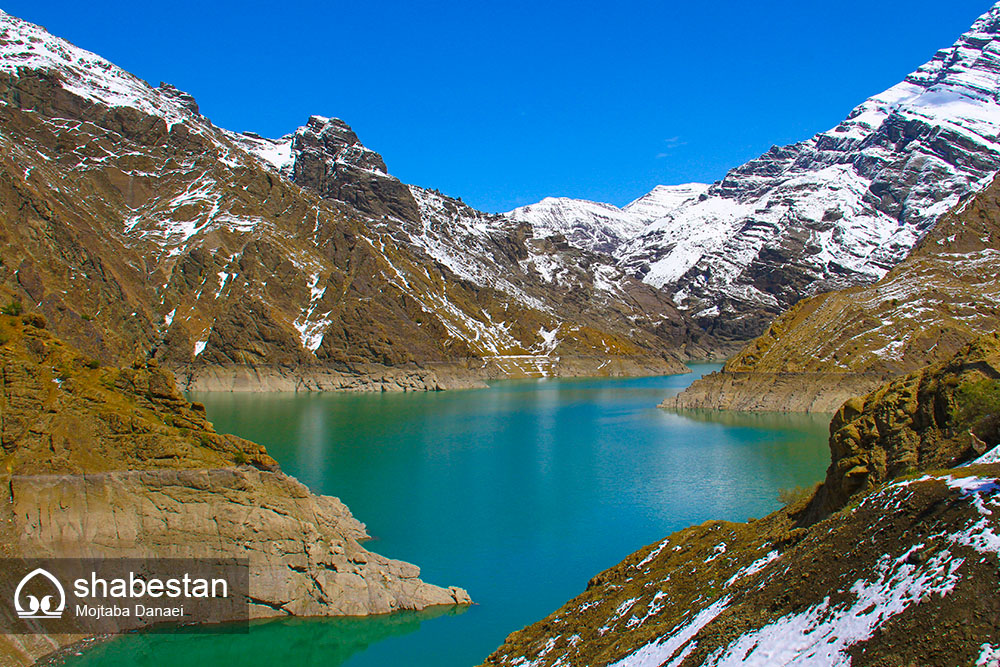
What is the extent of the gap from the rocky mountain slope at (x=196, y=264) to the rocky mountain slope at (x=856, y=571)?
3918 inches

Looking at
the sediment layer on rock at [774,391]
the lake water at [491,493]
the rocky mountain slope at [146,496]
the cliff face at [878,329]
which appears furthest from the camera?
the sediment layer on rock at [774,391]

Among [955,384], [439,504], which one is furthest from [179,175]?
[955,384]

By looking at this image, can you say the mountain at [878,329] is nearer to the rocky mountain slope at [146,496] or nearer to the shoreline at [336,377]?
the shoreline at [336,377]

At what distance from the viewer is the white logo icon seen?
21.1 metres

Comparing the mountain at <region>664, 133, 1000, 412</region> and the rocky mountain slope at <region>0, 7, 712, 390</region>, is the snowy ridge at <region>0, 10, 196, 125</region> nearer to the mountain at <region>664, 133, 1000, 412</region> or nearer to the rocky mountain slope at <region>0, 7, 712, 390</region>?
the rocky mountain slope at <region>0, 7, 712, 390</region>

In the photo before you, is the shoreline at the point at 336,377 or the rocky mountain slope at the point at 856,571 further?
the shoreline at the point at 336,377

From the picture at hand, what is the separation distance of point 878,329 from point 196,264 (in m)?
130

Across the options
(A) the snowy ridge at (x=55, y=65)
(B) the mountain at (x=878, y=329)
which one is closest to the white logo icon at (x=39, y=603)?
(B) the mountain at (x=878, y=329)

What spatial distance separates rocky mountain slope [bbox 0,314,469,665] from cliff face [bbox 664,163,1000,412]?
72344mm

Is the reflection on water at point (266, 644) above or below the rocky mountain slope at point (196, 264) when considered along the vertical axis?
below

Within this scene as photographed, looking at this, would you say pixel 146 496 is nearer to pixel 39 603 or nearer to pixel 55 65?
pixel 39 603

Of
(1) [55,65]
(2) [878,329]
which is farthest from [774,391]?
(1) [55,65]

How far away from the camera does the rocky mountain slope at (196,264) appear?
400 ft

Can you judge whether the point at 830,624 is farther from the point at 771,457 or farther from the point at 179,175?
the point at 179,175
